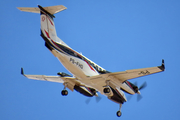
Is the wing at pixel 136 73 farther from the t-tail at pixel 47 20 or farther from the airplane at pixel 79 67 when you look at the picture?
the t-tail at pixel 47 20

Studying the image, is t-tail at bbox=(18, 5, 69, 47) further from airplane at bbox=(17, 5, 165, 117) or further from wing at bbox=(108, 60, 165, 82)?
wing at bbox=(108, 60, 165, 82)

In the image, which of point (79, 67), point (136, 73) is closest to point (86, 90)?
point (79, 67)

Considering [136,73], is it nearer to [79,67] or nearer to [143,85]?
[79,67]

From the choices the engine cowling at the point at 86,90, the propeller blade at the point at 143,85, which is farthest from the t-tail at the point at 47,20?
the propeller blade at the point at 143,85

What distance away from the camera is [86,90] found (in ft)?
112

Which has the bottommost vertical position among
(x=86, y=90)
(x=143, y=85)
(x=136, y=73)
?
(x=136, y=73)

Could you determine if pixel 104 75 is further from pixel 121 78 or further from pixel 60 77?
pixel 60 77

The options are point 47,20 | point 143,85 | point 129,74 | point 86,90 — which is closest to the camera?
point 129,74

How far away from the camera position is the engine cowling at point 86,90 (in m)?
33.7

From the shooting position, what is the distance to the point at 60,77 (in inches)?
1292

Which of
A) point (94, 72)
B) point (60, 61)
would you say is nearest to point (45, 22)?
point (60, 61)

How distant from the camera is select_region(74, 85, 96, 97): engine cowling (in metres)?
33.7

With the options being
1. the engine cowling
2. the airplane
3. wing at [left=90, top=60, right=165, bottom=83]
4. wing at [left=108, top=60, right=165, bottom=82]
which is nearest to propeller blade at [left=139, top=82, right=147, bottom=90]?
the airplane

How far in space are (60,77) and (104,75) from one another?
6.22 metres
